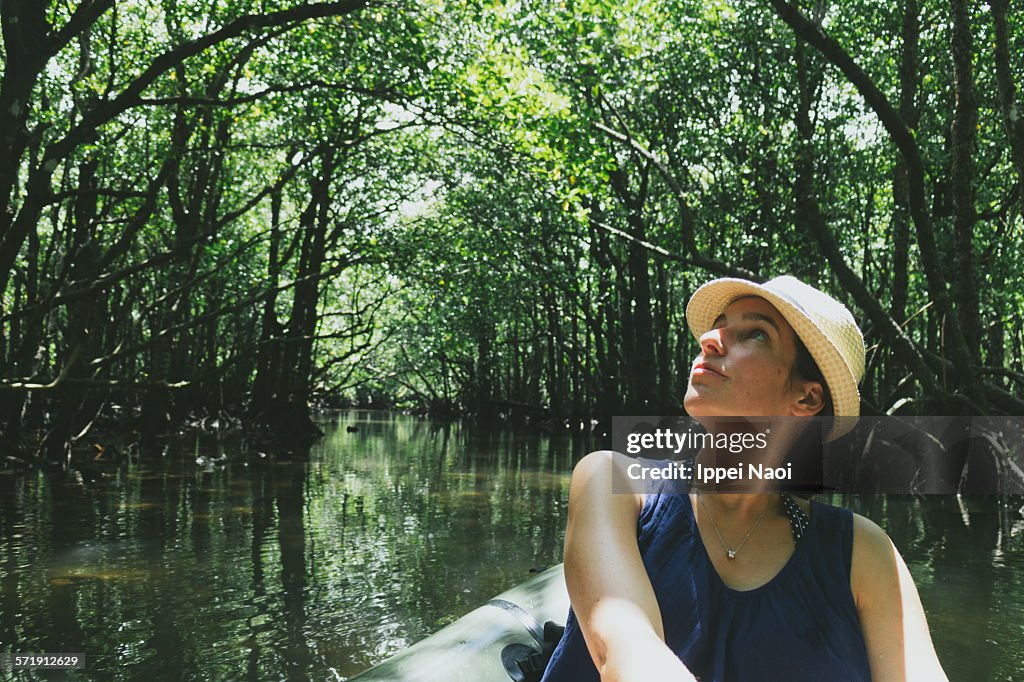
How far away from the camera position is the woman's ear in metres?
1.59

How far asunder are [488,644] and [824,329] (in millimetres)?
1311

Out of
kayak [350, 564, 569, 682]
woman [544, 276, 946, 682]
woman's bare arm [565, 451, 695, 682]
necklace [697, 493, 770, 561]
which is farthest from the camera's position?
kayak [350, 564, 569, 682]

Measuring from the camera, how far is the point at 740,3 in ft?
35.5

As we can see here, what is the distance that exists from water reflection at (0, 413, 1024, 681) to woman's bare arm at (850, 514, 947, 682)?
130 inches

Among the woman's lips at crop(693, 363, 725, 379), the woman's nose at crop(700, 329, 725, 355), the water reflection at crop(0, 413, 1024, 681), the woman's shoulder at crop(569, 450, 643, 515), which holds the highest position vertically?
the woman's nose at crop(700, 329, 725, 355)

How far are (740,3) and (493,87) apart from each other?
427 centimetres

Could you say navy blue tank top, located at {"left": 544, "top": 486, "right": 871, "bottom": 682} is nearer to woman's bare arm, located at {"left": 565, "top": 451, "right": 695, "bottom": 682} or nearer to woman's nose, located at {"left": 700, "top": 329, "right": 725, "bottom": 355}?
woman's bare arm, located at {"left": 565, "top": 451, "right": 695, "bottom": 682}

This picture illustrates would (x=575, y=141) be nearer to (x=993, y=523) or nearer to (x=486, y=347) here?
(x=993, y=523)

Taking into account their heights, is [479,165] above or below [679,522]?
above

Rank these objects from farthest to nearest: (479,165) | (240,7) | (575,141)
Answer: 1. (479,165)
2. (575,141)
3. (240,7)

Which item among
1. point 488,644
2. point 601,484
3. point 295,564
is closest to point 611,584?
point 601,484

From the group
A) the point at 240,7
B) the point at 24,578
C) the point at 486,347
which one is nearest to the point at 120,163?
the point at 240,7

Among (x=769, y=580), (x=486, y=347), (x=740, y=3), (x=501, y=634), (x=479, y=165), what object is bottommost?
(x=501, y=634)

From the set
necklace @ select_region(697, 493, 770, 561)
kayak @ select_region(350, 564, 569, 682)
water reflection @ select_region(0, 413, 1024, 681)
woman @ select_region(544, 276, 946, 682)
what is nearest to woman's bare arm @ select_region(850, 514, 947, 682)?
woman @ select_region(544, 276, 946, 682)
